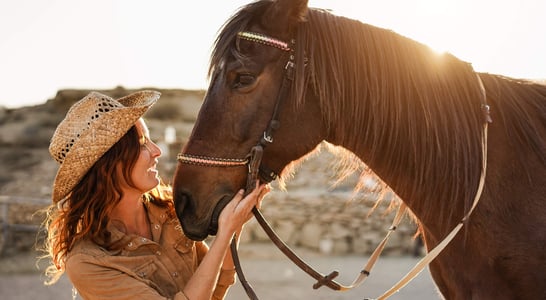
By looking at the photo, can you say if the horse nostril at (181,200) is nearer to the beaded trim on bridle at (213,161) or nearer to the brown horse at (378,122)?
the brown horse at (378,122)

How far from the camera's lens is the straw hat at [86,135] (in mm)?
2498

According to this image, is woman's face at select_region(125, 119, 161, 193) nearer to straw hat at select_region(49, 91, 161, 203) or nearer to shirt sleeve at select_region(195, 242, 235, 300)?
straw hat at select_region(49, 91, 161, 203)

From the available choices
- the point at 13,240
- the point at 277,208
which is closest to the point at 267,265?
the point at 277,208

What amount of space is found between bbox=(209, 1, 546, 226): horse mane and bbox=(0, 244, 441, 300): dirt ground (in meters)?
A: 6.29

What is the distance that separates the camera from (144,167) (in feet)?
8.66

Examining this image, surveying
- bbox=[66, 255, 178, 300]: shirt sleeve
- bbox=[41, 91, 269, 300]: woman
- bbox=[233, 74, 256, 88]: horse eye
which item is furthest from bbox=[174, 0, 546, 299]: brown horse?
bbox=[66, 255, 178, 300]: shirt sleeve

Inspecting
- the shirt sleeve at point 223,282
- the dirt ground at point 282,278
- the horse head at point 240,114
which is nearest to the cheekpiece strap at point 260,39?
the horse head at point 240,114

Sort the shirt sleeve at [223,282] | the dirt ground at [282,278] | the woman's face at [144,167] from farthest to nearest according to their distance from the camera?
the dirt ground at [282,278], the shirt sleeve at [223,282], the woman's face at [144,167]

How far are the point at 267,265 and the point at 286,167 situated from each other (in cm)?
875

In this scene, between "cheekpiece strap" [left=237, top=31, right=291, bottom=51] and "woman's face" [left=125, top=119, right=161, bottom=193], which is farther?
"woman's face" [left=125, top=119, right=161, bottom=193]

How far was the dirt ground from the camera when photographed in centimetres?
896

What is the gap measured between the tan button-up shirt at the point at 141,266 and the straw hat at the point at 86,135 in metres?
0.28

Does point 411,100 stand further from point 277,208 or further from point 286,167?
point 277,208

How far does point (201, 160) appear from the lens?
229 centimetres
